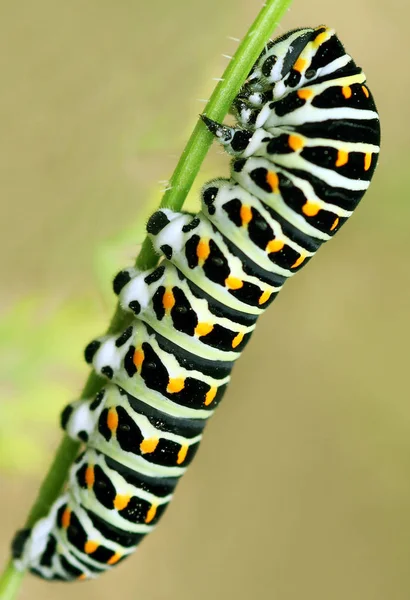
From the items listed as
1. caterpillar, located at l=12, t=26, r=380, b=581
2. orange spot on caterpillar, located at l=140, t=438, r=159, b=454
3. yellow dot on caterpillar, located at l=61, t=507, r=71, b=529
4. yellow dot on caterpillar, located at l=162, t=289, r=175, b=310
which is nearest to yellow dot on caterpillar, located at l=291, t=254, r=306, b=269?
caterpillar, located at l=12, t=26, r=380, b=581

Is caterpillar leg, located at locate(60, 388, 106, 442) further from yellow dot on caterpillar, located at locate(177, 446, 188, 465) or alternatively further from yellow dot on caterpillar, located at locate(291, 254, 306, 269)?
yellow dot on caterpillar, located at locate(291, 254, 306, 269)

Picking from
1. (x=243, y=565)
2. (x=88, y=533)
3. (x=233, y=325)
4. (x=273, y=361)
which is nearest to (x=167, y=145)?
(x=233, y=325)

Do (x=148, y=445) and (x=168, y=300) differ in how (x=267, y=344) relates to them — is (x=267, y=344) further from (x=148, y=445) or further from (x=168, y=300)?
(x=168, y=300)

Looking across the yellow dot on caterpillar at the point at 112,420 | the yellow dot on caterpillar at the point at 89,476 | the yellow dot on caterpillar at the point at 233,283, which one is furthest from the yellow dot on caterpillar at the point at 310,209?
the yellow dot on caterpillar at the point at 89,476

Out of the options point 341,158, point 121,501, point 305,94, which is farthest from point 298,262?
point 121,501

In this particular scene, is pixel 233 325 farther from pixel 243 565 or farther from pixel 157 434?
pixel 243 565

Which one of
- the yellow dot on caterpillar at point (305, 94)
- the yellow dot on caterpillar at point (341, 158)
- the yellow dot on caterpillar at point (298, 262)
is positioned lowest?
the yellow dot on caterpillar at point (298, 262)

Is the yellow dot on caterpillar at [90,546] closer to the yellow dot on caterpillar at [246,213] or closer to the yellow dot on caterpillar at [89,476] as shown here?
the yellow dot on caterpillar at [89,476]
